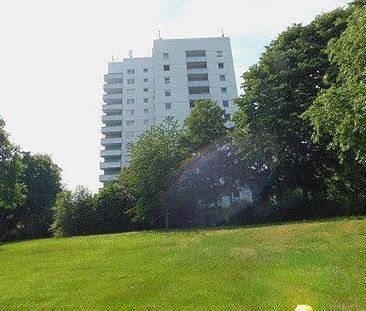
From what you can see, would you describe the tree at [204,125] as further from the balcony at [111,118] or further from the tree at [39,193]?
the balcony at [111,118]

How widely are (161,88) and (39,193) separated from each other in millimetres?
39219

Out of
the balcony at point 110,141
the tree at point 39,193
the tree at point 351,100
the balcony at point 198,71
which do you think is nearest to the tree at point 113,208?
the tree at point 39,193

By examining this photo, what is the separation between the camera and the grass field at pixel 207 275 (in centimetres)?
1148

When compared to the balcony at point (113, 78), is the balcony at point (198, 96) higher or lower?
lower

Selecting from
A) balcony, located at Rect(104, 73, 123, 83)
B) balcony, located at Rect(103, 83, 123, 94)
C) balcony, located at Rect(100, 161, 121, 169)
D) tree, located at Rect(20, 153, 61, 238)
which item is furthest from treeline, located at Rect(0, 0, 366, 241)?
balcony, located at Rect(104, 73, 123, 83)

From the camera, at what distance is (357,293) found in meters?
11.3

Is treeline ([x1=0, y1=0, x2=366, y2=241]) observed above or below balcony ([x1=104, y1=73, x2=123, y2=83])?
below

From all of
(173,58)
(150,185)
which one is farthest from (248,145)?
(173,58)

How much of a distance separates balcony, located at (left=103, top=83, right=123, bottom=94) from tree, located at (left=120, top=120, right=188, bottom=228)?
68.1 meters

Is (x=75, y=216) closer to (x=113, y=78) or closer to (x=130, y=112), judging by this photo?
(x=130, y=112)

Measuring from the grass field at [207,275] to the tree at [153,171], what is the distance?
17259mm

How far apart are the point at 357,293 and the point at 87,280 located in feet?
31.5

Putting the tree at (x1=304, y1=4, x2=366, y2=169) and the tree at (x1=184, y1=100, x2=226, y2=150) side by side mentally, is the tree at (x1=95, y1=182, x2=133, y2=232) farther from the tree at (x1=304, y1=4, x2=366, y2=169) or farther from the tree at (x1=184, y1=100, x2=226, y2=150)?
the tree at (x1=304, y1=4, x2=366, y2=169)

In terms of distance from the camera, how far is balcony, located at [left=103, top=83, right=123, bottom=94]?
352 feet
